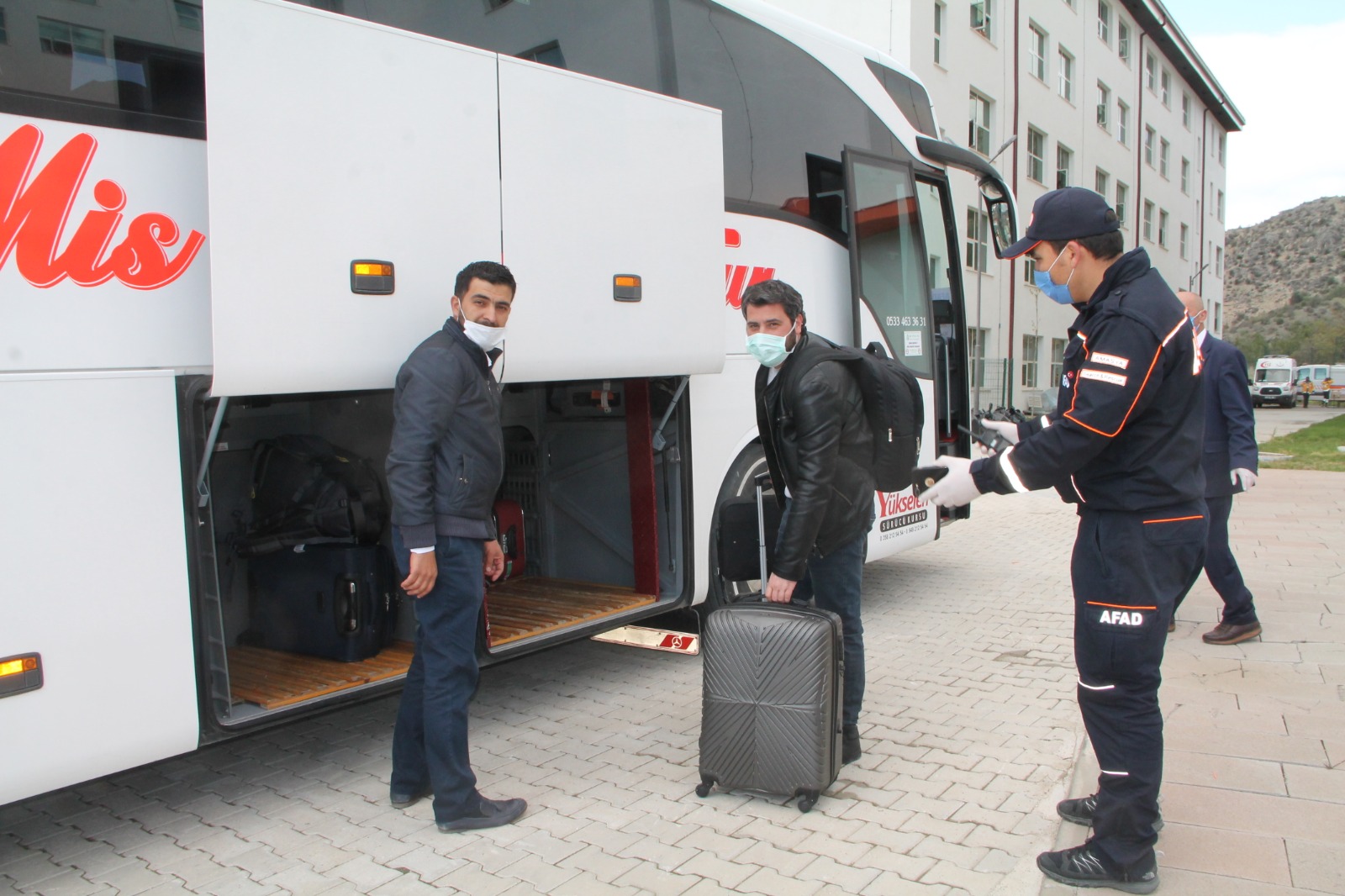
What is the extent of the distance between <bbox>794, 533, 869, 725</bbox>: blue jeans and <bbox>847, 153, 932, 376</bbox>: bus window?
109 inches

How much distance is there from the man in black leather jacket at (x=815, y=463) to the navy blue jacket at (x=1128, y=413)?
79 cm

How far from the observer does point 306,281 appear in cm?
325

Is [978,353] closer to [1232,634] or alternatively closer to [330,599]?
[1232,634]

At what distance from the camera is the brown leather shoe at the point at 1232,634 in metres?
5.91

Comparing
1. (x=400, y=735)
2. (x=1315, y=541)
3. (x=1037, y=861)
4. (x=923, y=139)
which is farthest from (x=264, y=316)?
(x=1315, y=541)

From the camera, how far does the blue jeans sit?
3.93 m

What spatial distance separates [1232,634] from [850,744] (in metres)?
3.18

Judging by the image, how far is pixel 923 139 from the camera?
273 inches

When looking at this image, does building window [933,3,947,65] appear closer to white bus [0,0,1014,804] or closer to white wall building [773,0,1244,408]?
white wall building [773,0,1244,408]

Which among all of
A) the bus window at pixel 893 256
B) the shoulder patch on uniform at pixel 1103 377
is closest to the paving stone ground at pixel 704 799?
the shoulder patch on uniform at pixel 1103 377

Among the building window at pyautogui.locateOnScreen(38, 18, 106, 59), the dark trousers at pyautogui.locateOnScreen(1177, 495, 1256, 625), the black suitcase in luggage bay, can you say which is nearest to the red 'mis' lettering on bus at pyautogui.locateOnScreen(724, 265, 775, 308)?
the black suitcase in luggage bay

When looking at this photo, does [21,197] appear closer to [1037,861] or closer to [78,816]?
[78,816]

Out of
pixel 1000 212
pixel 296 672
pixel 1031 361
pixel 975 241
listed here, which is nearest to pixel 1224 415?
pixel 1000 212

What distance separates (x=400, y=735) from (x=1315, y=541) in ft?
30.4
